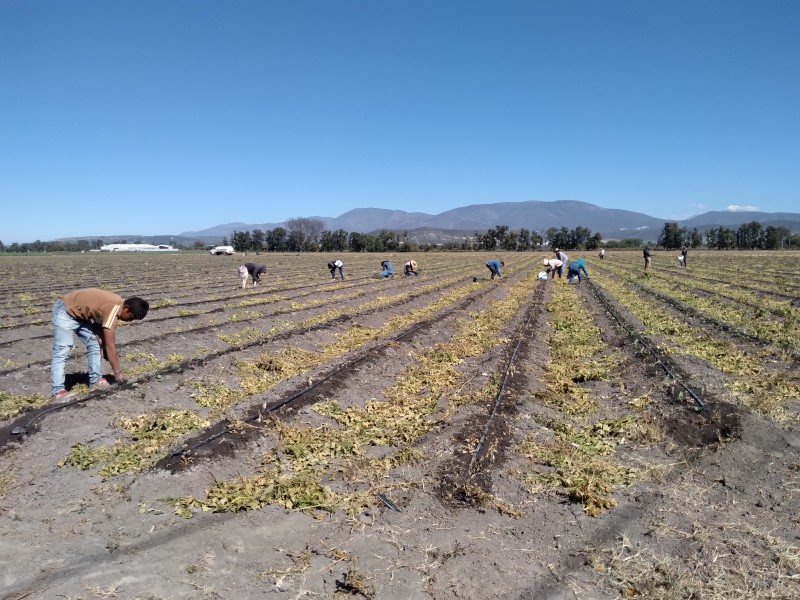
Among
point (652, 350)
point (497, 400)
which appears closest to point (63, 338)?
point (497, 400)

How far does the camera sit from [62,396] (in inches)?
279

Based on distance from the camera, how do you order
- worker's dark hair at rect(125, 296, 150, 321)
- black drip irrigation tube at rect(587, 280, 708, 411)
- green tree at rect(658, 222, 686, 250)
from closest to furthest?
worker's dark hair at rect(125, 296, 150, 321) < black drip irrigation tube at rect(587, 280, 708, 411) < green tree at rect(658, 222, 686, 250)

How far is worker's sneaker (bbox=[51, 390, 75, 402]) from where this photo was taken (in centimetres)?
699

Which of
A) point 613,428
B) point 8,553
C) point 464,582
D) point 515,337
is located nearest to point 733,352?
point 515,337

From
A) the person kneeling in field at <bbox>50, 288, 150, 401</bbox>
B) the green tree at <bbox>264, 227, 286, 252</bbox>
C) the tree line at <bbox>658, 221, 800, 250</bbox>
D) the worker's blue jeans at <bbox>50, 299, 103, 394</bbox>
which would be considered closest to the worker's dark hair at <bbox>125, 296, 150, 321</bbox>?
the person kneeling in field at <bbox>50, 288, 150, 401</bbox>

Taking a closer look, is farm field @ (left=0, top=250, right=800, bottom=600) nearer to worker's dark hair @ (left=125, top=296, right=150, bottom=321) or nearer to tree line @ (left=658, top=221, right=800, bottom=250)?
worker's dark hair @ (left=125, top=296, right=150, bottom=321)

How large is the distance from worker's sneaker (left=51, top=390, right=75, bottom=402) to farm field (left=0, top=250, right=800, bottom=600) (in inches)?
5.2

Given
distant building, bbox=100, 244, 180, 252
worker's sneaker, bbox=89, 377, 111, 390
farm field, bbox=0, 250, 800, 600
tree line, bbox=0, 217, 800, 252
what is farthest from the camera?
distant building, bbox=100, 244, 180, 252

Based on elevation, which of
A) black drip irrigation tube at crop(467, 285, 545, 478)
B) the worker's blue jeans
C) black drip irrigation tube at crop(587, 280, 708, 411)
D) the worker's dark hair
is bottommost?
black drip irrigation tube at crop(467, 285, 545, 478)

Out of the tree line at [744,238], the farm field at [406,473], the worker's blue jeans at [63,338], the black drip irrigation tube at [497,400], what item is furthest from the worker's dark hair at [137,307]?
the tree line at [744,238]

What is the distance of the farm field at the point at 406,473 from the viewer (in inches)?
154

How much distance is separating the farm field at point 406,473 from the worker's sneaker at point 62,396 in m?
0.13

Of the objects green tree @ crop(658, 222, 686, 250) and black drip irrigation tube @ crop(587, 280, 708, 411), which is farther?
green tree @ crop(658, 222, 686, 250)

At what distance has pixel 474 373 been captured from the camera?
366 inches
